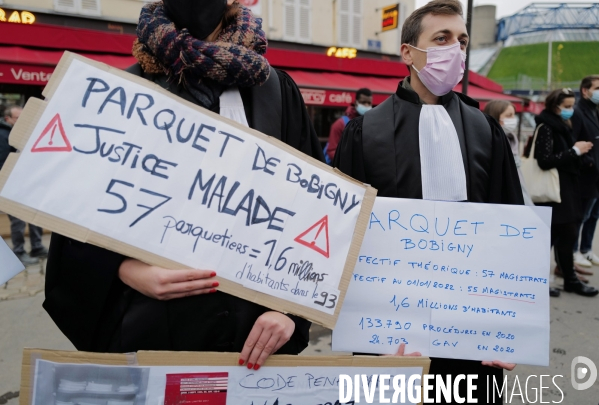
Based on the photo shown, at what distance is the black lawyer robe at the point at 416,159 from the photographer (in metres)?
1.63

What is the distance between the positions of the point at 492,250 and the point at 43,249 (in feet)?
19.1

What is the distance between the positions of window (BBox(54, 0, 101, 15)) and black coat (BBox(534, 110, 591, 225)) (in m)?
8.81

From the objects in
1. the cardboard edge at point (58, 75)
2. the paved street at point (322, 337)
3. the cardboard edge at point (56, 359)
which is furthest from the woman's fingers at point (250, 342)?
the paved street at point (322, 337)

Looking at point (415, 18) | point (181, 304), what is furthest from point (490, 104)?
point (181, 304)

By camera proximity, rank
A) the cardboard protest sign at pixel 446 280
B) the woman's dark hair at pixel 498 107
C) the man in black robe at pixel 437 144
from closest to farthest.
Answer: the cardboard protest sign at pixel 446 280
the man in black robe at pixel 437 144
the woman's dark hair at pixel 498 107

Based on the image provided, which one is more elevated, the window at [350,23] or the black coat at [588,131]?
the window at [350,23]

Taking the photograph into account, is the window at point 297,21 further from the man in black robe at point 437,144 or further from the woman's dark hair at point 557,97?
the man in black robe at point 437,144

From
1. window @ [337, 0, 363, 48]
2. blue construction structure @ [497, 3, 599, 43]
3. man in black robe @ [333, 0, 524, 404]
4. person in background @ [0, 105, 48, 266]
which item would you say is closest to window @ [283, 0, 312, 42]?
window @ [337, 0, 363, 48]

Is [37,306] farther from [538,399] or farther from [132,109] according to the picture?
[538,399]

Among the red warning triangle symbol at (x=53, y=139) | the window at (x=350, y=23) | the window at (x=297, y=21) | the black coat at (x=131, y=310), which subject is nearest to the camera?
the red warning triangle symbol at (x=53, y=139)

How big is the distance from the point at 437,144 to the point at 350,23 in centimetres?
1208

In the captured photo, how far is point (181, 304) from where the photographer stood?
1.18 meters

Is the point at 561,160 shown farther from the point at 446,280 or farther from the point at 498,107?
the point at 446,280

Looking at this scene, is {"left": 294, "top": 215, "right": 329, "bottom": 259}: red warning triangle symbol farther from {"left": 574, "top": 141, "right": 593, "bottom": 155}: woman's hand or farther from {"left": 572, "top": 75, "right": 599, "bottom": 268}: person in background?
{"left": 572, "top": 75, "right": 599, "bottom": 268}: person in background
